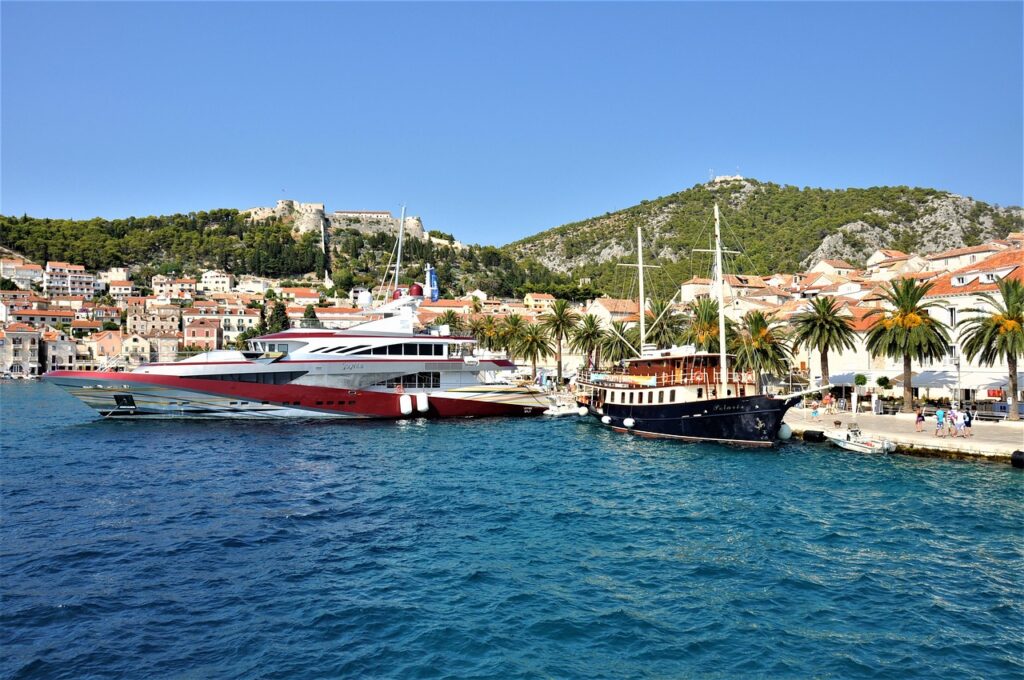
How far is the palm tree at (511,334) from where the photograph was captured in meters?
66.1

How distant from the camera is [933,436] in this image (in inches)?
1107

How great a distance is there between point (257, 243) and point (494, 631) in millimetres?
185808

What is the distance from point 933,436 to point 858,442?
10.7 ft

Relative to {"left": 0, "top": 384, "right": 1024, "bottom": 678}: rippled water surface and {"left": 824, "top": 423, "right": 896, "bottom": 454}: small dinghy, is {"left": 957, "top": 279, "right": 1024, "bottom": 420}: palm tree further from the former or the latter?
{"left": 0, "top": 384, "right": 1024, "bottom": 678}: rippled water surface

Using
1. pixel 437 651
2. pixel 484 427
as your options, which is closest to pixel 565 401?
pixel 484 427

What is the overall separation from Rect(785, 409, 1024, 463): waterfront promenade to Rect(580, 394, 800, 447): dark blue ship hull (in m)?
3.84

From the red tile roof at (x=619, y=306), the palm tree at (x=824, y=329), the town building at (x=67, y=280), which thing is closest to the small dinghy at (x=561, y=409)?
the palm tree at (x=824, y=329)

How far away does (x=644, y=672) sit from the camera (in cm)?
972

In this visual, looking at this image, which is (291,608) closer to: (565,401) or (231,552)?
(231,552)

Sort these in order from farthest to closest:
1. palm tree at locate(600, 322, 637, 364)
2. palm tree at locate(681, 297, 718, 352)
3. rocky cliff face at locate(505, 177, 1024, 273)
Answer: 1. rocky cliff face at locate(505, 177, 1024, 273)
2. palm tree at locate(600, 322, 637, 364)
3. palm tree at locate(681, 297, 718, 352)

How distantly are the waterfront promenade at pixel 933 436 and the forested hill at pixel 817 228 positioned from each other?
8439 cm

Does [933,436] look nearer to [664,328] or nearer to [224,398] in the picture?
[664,328]

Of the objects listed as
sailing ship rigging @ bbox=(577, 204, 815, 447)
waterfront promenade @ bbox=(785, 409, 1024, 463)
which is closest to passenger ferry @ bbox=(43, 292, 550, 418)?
sailing ship rigging @ bbox=(577, 204, 815, 447)

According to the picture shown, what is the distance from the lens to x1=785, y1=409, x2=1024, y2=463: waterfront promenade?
25.6 metres
